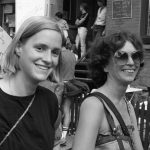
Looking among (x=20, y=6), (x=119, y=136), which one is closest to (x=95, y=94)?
(x=119, y=136)

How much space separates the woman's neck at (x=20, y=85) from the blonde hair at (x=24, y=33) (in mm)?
47

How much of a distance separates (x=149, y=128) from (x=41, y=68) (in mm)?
4337

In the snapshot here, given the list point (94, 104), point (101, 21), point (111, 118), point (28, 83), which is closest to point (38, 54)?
point (28, 83)

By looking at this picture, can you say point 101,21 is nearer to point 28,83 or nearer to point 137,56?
point 137,56

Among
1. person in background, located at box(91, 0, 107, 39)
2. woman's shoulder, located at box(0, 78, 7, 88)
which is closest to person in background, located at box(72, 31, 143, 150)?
woman's shoulder, located at box(0, 78, 7, 88)

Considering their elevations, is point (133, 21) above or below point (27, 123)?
above

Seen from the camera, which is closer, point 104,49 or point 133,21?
point 104,49

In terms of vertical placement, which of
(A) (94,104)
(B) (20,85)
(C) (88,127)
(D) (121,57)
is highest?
(D) (121,57)

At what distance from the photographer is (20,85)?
1.91 metres

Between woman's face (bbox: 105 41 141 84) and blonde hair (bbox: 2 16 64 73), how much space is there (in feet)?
1.87

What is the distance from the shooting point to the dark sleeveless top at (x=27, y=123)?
1.78 meters

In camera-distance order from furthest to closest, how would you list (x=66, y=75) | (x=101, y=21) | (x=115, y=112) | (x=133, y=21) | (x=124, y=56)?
1. (x=101, y=21)
2. (x=133, y=21)
3. (x=66, y=75)
4. (x=124, y=56)
5. (x=115, y=112)

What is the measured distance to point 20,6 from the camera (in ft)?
18.0

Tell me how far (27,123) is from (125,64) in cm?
87
